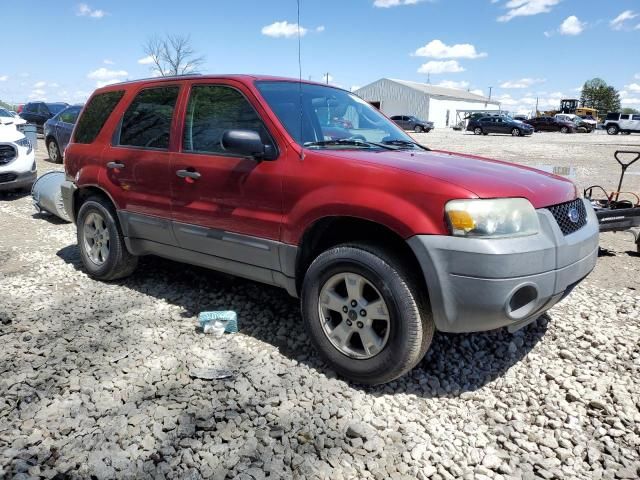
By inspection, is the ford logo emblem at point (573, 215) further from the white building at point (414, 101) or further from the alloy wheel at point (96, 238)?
the white building at point (414, 101)

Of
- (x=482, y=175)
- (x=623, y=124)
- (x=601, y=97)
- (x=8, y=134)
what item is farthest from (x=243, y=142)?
(x=601, y=97)

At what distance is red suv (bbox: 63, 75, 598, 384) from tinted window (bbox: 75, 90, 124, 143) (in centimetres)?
20

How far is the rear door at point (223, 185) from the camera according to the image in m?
3.24

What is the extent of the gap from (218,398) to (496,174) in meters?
2.09

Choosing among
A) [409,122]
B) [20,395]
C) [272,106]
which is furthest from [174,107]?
[409,122]

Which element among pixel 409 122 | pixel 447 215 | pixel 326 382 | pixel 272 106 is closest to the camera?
pixel 447 215

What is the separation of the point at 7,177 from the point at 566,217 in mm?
8793

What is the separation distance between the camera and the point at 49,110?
1942cm

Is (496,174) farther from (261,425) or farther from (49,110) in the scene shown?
(49,110)

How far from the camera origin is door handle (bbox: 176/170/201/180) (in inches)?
141

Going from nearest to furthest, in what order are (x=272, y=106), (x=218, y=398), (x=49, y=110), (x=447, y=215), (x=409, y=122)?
(x=447, y=215) < (x=218, y=398) < (x=272, y=106) < (x=49, y=110) < (x=409, y=122)

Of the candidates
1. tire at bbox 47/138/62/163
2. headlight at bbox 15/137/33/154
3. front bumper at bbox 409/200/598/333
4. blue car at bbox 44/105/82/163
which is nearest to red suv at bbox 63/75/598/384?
front bumper at bbox 409/200/598/333

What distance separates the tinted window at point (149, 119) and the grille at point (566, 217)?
2.82 meters

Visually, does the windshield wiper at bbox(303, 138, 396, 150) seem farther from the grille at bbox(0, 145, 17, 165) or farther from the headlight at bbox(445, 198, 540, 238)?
the grille at bbox(0, 145, 17, 165)
